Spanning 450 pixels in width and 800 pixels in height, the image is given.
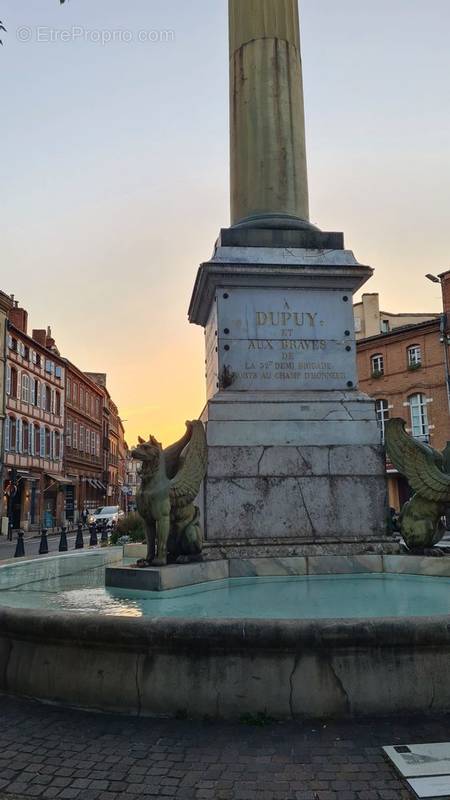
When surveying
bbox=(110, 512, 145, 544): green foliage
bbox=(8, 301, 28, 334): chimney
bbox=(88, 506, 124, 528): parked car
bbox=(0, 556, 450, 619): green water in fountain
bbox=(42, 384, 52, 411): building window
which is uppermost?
bbox=(8, 301, 28, 334): chimney

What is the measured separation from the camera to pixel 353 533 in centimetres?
664

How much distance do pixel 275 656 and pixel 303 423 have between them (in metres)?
3.75

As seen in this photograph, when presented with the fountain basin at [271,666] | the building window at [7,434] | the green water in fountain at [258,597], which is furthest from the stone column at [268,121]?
the building window at [7,434]

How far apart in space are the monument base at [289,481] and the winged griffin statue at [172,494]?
0.41 meters

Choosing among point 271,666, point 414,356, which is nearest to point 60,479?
point 414,356

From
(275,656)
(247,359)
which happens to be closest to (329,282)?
(247,359)

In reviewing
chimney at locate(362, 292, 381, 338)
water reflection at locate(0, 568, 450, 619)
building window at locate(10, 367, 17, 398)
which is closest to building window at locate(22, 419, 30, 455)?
building window at locate(10, 367, 17, 398)

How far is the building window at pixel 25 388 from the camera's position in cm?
4631

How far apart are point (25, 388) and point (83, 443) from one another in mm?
17864

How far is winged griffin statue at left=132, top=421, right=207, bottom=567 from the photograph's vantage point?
5727 millimetres

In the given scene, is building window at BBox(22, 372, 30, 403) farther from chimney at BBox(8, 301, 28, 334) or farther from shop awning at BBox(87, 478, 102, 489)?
shop awning at BBox(87, 478, 102, 489)

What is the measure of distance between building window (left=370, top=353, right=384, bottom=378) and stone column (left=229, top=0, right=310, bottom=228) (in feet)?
123

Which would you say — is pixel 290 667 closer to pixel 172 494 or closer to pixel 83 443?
pixel 172 494

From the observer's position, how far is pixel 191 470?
6.09 m
